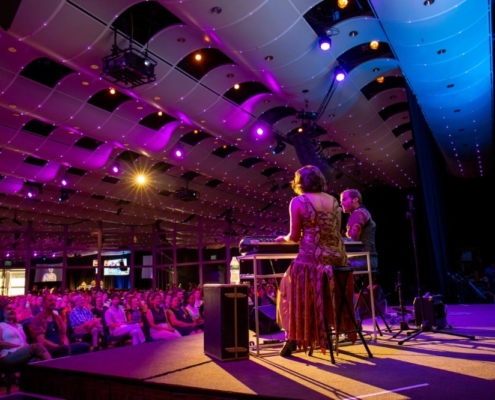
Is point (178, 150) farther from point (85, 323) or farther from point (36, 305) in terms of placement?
point (85, 323)

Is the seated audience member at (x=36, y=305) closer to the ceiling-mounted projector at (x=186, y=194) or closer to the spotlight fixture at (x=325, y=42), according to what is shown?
the ceiling-mounted projector at (x=186, y=194)

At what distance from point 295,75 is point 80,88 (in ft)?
14.8

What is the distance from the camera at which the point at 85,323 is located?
7797 mm

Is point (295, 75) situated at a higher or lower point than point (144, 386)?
higher

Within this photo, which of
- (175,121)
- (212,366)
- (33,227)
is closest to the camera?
(212,366)

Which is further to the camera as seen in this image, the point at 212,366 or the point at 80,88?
the point at 80,88

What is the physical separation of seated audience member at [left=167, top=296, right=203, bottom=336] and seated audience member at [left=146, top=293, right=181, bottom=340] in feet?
0.51

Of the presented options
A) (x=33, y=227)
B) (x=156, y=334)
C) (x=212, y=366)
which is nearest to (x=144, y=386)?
(x=212, y=366)

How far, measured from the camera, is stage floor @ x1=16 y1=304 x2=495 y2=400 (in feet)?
7.21

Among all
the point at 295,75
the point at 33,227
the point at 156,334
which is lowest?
the point at 156,334

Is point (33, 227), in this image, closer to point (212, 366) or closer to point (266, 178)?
point (266, 178)

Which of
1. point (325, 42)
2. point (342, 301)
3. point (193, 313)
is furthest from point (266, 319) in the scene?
point (325, 42)

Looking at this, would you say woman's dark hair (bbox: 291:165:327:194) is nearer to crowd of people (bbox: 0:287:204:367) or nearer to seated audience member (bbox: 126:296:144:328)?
crowd of people (bbox: 0:287:204:367)

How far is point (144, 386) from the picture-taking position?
2.73 meters
